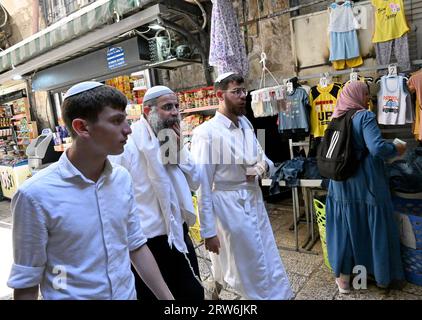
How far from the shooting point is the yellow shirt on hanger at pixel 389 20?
3.22 metres

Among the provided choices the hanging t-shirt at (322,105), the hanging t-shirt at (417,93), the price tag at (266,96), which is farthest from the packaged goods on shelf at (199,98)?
the hanging t-shirt at (417,93)

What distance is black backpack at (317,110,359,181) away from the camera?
8.32 feet

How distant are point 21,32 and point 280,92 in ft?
26.7

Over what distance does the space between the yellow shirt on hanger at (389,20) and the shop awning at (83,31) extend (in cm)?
263

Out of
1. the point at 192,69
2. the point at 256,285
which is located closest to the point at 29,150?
the point at 192,69

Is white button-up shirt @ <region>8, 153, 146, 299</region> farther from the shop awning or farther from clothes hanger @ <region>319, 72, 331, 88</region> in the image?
the shop awning

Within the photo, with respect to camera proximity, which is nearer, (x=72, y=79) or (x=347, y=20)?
(x=347, y=20)

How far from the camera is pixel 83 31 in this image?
4938 millimetres

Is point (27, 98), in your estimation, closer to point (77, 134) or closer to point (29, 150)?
point (29, 150)

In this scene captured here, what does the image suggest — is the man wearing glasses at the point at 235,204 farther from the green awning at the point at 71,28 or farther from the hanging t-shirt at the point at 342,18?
the green awning at the point at 71,28

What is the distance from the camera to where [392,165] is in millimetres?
2998

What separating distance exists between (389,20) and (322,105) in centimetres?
108

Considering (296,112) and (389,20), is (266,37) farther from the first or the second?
(389,20)

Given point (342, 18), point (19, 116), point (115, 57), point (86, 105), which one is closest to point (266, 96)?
point (342, 18)
